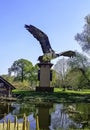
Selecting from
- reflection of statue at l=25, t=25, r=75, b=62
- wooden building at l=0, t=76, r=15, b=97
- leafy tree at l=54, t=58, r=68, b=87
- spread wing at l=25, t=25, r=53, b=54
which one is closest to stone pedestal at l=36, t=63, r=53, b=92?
reflection of statue at l=25, t=25, r=75, b=62

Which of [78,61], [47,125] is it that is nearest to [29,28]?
[78,61]

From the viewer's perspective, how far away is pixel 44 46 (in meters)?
76.2

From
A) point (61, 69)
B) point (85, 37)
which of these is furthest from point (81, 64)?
point (61, 69)

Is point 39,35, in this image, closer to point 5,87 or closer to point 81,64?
point 81,64

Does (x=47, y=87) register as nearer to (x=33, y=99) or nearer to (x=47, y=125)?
(x=33, y=99)

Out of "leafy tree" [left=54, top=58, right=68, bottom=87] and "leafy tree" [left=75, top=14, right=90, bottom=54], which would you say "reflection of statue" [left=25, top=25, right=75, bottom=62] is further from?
"leafy tree" [left=54, top=58, right=68, bottom=87]

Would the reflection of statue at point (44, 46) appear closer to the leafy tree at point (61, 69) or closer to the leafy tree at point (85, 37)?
the leafy tree at point (85, 37)

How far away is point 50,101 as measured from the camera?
60219 millimetres

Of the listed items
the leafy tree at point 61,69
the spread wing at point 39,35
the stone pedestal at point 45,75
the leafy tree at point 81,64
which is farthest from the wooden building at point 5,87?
the leafy tree at point 61,69

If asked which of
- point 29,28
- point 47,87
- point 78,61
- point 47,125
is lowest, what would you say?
point 47,125

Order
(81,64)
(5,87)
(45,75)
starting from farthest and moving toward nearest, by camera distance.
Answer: (45,75) → (81,64) → (5,87)

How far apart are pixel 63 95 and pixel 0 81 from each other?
1354 cm

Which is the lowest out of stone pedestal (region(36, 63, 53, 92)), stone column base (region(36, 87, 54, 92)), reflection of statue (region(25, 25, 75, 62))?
stone column base (region(36, 87, 54, 92))

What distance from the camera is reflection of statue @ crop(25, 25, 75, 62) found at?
7356 cm
